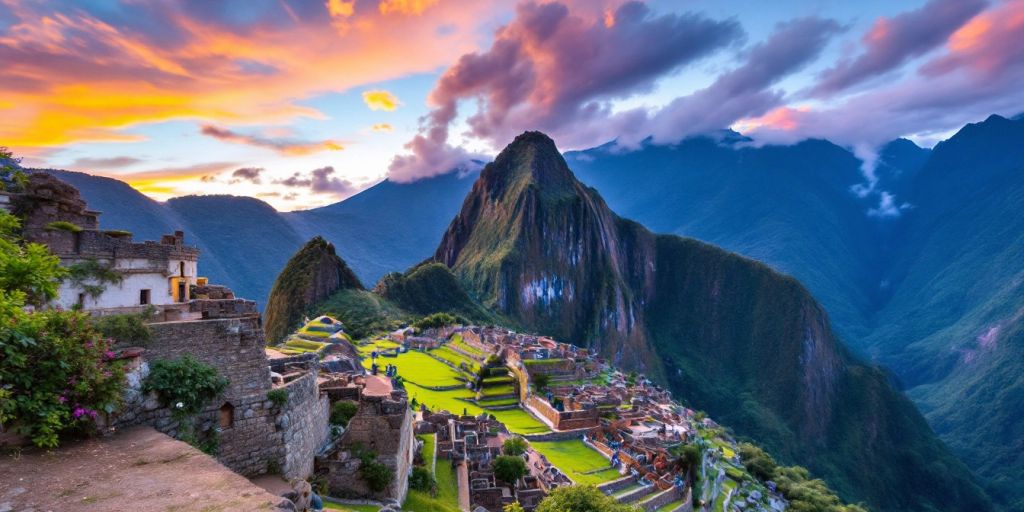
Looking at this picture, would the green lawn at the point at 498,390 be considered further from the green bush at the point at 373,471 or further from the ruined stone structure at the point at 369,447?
the green bush at the point at 373,471

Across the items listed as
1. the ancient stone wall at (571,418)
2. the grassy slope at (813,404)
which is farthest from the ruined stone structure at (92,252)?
the grassy slope at (813,404)

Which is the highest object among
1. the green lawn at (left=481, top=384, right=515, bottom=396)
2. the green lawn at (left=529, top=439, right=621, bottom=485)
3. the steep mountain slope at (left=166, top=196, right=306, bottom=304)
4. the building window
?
the steep mountain slope at (left=166, top=196, right=306, bottom=304)

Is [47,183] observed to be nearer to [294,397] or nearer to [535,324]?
[294,397]

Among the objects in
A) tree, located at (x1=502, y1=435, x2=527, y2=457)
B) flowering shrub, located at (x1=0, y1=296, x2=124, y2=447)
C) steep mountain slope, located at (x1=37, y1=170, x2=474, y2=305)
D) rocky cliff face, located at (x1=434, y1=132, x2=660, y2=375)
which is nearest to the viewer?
flowering shrub, located at (x1=0, y1=296, x2=124, y2=447)

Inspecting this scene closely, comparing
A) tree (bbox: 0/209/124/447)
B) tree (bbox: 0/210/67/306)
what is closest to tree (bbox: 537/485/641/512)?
tree (bbox: 0/209/124/447)

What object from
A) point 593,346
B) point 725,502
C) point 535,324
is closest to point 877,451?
point 593,346

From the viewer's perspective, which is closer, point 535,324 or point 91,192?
point 91,192

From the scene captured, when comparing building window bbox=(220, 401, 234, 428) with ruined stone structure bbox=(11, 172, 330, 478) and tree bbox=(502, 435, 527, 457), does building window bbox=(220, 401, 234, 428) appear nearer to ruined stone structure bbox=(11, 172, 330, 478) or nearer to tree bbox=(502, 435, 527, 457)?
ruined stone structure bbox=(11, 172, 330, 478)
